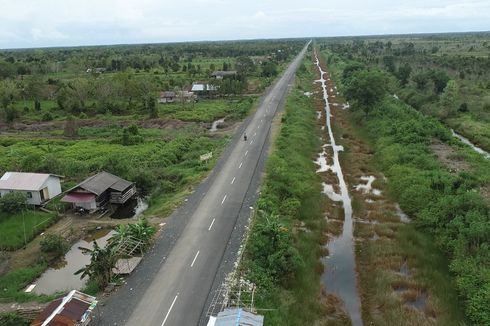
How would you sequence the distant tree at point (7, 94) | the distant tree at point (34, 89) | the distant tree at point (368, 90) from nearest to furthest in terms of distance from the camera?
the distant tree at point (368, 90) < the distant tree at point (7, 94) < the distant tree at point (34, 89)

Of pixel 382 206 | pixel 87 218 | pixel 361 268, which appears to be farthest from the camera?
pixel 382 206

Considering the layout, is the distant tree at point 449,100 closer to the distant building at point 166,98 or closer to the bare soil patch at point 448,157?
the bare soil patch at point 448,157

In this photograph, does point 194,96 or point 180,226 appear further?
point 194,96

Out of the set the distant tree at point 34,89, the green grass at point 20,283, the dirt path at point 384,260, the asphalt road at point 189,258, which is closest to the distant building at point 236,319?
the asphalt road at point 189,258

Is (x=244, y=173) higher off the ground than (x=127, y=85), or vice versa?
(x=127, y=85)

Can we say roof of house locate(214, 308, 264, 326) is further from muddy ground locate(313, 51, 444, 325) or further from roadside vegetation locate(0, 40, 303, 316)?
roadside vegetation locate(0, 40, 303, 316)

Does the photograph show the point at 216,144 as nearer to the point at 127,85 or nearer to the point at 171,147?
the point at 171,147

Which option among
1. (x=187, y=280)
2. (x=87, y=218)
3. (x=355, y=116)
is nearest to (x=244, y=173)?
(x=87, y=218)

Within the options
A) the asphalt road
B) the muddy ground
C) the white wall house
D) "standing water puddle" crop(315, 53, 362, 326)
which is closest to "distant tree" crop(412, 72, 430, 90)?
the muddy ground
